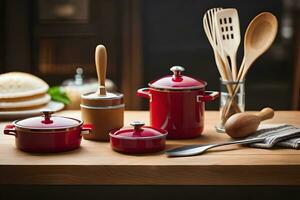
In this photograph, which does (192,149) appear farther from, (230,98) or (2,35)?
(2,35)

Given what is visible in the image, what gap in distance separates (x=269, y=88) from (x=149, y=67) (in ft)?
1.88

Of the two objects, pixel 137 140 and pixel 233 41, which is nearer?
pixel 137 140

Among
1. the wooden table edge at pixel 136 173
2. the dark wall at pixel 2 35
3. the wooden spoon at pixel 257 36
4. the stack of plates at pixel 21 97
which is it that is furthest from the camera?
the dark wall at pixel 2 35

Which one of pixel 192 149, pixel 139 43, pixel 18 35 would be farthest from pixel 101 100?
pixel 18 35

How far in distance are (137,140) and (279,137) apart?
30 centimetres

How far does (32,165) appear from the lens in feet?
3.59

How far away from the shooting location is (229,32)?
1.38 metres

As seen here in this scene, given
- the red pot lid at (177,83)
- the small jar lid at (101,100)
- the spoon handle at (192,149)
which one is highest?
the red pot lid at (177,83)

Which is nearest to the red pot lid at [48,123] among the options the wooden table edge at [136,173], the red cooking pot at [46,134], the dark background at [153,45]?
the red cooking pot at [46,134]

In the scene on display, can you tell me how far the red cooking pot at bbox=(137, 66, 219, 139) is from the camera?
1.28 m

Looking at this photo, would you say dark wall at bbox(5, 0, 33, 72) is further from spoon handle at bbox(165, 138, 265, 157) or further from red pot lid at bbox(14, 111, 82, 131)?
spoon handle at bbox(165, 138, 265, 157)

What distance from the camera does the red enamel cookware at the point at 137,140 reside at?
1168 millimetres

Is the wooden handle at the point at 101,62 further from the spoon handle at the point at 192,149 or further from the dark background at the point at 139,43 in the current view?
the dark background at the point at 139,43

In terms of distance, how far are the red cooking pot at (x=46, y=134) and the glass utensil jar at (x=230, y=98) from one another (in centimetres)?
36
